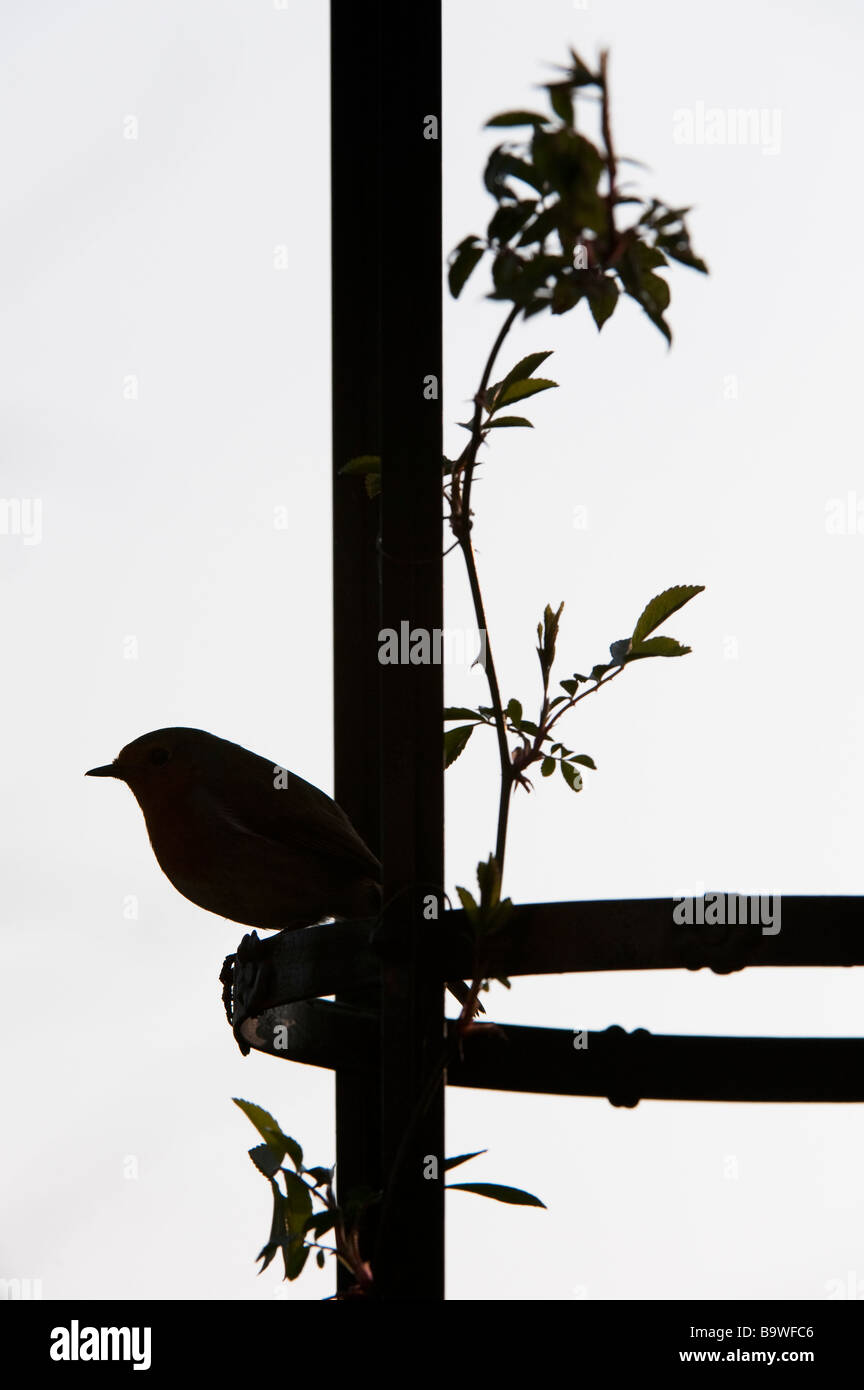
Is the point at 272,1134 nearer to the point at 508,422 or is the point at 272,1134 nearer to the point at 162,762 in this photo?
the point at 508,422

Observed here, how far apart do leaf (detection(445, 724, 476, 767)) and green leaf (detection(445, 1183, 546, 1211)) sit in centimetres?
37

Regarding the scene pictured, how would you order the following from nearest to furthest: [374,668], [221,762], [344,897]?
[374,668] → [344,897] → [221,762]

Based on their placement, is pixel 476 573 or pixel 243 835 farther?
pixel 243 835

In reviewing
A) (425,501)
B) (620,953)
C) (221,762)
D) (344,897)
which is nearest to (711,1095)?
(620,953)

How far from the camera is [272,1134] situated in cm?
106

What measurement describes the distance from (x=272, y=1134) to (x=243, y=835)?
2.56 ft

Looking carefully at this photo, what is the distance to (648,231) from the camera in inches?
34.5

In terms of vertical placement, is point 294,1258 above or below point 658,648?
below

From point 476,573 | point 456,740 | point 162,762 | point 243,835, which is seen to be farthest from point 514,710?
point 162,762

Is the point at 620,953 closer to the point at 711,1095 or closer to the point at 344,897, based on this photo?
the point at 711,1095

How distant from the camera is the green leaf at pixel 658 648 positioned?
3.92 ft

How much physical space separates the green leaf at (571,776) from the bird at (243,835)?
0.32 m

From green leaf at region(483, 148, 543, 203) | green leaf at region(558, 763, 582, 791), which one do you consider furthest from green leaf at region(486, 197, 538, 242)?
green leaf at region(558, 763, 582, 791)
